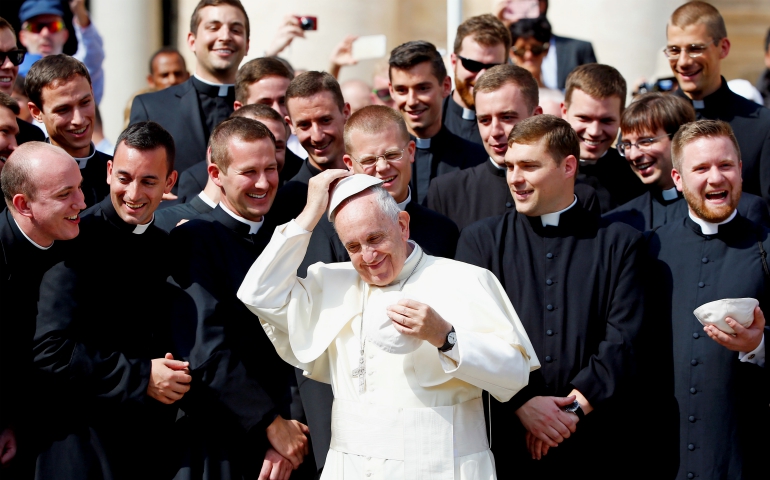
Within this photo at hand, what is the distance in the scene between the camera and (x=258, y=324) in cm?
476

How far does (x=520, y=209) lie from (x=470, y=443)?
1179mm

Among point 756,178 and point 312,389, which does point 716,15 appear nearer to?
point 756,178

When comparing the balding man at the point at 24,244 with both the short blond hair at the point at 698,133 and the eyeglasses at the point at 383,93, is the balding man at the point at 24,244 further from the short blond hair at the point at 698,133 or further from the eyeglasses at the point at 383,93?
the eyeglasses at the point at 383,93

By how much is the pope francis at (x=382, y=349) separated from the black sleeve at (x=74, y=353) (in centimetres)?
66

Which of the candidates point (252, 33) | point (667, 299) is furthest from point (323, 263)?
point (252, 33)

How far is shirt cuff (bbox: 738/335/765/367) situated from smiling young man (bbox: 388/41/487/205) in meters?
2.04

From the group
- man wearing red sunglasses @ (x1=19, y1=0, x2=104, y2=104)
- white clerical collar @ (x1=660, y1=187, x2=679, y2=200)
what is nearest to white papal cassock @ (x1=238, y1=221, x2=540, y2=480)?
white clerical collar @ (x1=660, y1=187, x2=679, y2=200)

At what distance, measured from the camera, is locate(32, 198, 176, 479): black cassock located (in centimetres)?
436

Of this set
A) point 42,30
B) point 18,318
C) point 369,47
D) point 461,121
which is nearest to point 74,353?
point 18,318

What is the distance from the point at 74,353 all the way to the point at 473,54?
3287mm

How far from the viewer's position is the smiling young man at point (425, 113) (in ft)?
20.0

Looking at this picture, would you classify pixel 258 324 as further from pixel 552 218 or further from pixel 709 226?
pixel 709 226

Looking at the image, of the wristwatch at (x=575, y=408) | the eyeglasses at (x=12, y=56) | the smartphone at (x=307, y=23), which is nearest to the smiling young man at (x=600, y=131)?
the wristwatch at (x=575, y=408)

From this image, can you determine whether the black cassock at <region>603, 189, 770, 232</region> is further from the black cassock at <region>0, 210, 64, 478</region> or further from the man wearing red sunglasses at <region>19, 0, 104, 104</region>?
the man wearing red sunglasses at <region>19, 0, 104, 104</region>
